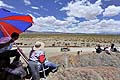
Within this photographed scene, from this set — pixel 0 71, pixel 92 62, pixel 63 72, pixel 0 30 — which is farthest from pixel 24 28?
pixel 92 62

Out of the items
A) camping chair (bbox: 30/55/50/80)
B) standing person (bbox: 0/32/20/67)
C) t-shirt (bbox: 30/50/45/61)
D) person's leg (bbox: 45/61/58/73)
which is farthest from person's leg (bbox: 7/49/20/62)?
person's leg (bbox: 45/61/58/73)

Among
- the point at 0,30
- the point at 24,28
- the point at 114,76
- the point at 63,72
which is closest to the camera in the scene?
the point at 0,30

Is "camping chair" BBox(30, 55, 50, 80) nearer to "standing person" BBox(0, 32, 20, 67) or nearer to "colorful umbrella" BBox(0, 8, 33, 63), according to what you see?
"colorful umbrella" BBox(0, 8, 33, 63)

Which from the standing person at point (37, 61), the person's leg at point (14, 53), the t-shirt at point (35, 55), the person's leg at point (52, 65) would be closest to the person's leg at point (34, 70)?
the standing person at point (37, 61)

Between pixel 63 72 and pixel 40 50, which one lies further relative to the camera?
pixel 63 72

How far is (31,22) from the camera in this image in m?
6.04

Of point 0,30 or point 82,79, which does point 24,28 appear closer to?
point 0,30

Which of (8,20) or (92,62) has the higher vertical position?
(8,20)

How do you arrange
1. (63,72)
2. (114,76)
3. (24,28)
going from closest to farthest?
(24,28)
(63,72)
(114,76)

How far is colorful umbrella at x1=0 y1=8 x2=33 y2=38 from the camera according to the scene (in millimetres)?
5645

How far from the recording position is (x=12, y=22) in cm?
585

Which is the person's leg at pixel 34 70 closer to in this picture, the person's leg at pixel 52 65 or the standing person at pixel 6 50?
the person's leg at pixel 52 65

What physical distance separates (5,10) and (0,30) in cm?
80

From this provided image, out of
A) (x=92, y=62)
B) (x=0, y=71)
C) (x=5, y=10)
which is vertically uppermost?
(x=5, y=10)
